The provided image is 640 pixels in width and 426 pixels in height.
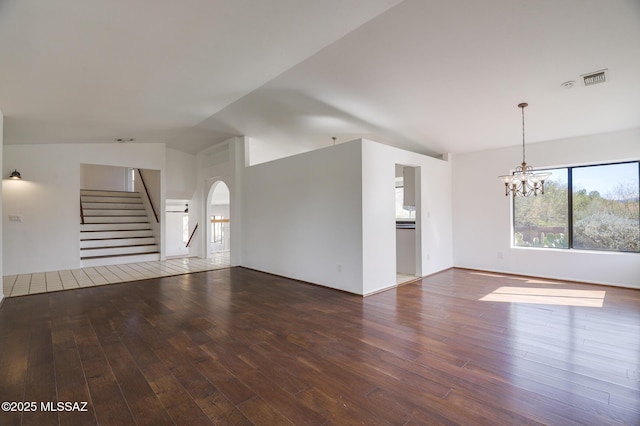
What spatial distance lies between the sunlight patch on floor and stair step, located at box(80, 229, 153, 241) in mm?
8492

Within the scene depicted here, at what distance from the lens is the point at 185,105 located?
4.75 m

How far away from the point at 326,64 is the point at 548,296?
14.9 feet

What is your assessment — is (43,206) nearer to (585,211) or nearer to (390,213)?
(390,213)

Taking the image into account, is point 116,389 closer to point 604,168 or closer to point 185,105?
point 185,105

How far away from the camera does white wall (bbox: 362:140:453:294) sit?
14.9 feet

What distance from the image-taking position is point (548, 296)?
14.3 ft

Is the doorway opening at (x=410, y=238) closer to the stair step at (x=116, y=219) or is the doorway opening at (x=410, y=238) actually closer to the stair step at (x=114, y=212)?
the stair step at (x=116, y=219)

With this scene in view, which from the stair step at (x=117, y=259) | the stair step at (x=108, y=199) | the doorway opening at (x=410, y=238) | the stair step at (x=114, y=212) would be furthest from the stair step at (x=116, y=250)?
the doorway opening at (x=410, y=238)

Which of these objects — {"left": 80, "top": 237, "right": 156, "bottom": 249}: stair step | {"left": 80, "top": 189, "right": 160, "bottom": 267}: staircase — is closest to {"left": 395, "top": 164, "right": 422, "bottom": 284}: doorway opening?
{"left": 80, "top": 189, "right": 160, "bottom": 267}: staircase

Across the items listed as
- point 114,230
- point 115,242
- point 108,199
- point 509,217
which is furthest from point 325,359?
point 108,199

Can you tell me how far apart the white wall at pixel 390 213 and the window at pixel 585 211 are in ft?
5.07

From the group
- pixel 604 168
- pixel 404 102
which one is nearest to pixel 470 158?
pixel 604 168

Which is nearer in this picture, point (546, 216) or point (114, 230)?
point (546, 216)

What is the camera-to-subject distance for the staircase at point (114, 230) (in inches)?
288
